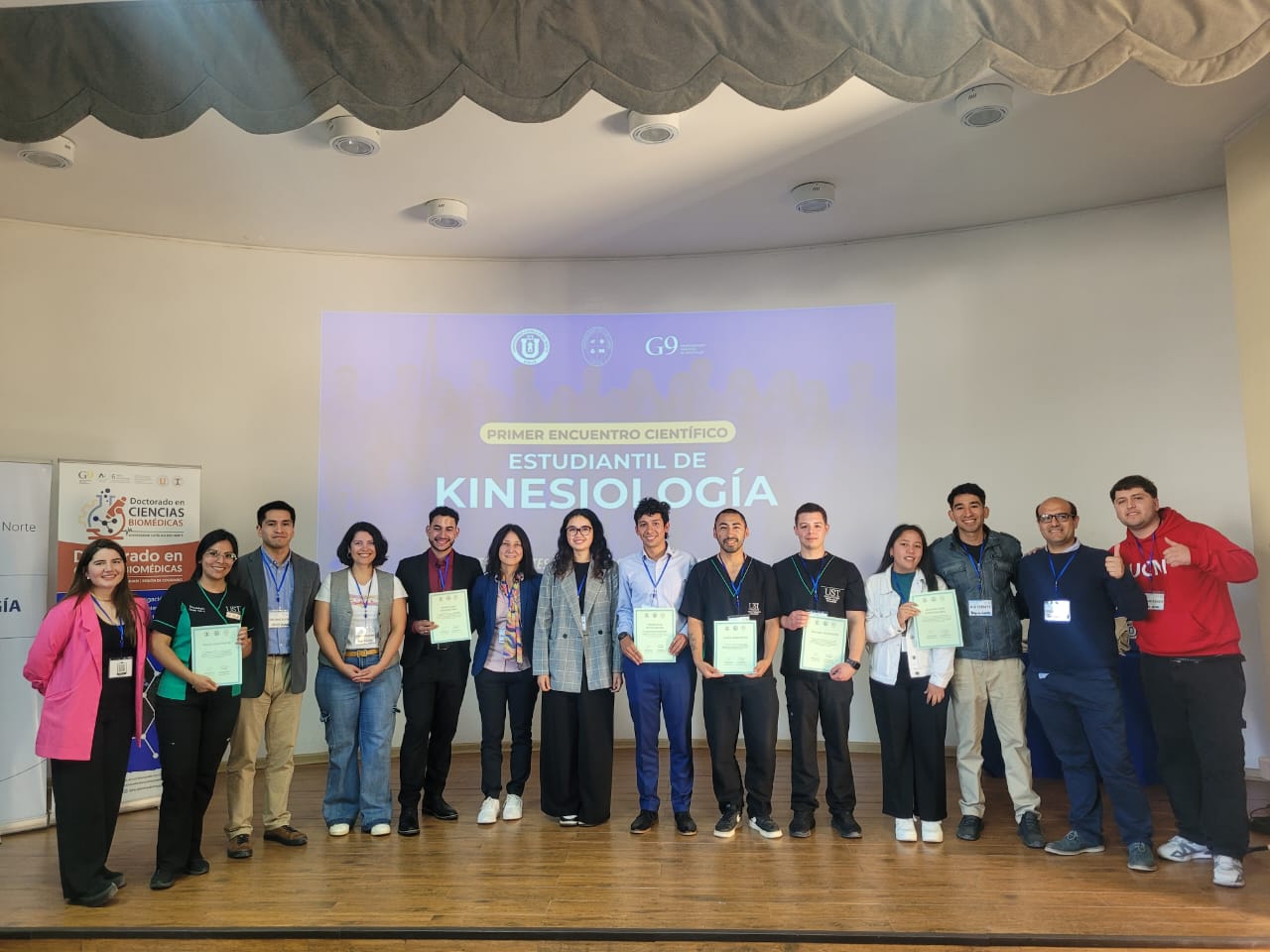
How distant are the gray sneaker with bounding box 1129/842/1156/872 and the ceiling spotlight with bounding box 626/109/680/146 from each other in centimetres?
383

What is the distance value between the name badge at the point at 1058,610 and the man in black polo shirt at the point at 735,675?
118 centimetres

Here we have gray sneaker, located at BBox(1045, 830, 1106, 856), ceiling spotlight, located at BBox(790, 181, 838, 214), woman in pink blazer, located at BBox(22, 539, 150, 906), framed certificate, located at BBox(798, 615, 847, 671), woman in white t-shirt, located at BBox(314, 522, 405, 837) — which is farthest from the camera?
ceiling spotlight, located at BBox(790, 181, 838, 214)

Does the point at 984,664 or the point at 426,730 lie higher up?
the point at 984,664

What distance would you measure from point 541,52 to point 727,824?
10.8 ft

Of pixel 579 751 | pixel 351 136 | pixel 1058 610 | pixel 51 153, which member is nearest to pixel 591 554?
pixel 579 751

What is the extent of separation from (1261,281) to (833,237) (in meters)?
2.56

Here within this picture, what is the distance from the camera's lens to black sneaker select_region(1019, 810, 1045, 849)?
3980 millimetres

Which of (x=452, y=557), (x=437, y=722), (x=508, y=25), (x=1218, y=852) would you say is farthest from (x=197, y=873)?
(x=1218, y=852)

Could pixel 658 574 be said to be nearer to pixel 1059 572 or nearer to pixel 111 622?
pixel 1059 572

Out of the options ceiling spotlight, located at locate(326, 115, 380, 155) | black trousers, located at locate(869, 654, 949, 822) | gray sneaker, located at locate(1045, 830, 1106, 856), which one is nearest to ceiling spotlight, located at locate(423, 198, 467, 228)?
ceiling spotlight, located at locate(326, 115, 380, 155)

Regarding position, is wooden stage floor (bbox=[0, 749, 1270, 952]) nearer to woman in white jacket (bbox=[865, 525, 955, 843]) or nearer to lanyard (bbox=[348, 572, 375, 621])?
woman in white jacket (bbox=[865, 525, 955, 843])

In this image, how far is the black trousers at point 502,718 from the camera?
4.46 meters

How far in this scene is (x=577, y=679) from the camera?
436cm

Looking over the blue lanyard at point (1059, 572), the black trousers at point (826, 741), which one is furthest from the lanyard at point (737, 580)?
the blue lanyard at point (1059, 572)
